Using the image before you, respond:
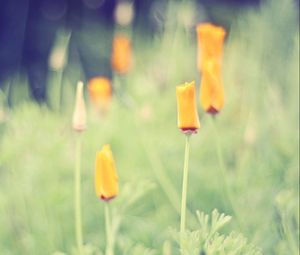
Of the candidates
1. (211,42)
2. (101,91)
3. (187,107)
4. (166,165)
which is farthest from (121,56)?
(187,107)

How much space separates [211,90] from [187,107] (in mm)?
132

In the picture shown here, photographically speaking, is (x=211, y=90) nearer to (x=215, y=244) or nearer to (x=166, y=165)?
(x=215, y=244)

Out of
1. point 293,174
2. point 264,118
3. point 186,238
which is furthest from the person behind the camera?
point 264,118

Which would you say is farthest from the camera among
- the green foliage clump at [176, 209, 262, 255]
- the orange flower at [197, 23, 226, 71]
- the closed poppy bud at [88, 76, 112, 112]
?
the closed poppy bud at [88, 76, 112, 112]

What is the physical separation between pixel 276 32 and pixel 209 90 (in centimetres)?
52

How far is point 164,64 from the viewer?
1.50 meters

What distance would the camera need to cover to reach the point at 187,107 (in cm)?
73

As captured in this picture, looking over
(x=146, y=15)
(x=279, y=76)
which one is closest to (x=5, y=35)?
(x=146, y=15)

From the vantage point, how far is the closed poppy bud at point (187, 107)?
2.37 ft

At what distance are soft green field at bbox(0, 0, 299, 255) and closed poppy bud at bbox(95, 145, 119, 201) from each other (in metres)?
0.08

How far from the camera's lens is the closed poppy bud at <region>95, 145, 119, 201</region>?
0.78 metres

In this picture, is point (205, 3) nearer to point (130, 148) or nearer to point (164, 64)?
point (164, 64)

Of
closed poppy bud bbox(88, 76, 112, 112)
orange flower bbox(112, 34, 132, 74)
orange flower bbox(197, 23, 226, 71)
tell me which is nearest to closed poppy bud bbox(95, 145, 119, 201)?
orange flower bbox(197, 23, 226, 71)

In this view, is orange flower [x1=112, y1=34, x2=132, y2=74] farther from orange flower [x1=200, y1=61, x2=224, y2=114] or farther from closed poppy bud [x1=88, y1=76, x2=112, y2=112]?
orange flower [x1=200, y1=61, x2=224, y2=114]
